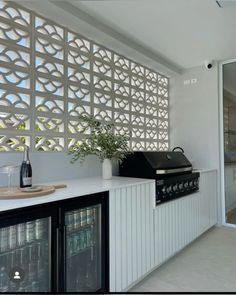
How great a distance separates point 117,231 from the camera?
5.95 ft

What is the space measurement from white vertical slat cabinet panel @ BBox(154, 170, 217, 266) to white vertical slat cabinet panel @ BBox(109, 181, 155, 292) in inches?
5.9

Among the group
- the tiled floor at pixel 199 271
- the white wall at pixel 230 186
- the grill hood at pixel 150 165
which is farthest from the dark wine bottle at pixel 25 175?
the white wall at pixel 230 186

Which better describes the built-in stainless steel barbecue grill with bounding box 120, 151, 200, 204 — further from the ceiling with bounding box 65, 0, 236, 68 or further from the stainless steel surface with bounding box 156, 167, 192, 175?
the ceiling with bounding box 65, 0, 236, 68

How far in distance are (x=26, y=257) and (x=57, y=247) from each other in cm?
20

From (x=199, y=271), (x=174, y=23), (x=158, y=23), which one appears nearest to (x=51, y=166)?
(x=199, y=271)

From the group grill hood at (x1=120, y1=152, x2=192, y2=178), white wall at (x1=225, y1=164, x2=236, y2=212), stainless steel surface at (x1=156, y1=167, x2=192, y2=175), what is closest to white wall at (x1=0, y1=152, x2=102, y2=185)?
grill hood at (x1=120, y1=152, x2=192, y2=178)

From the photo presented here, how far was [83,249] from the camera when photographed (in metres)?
1.73

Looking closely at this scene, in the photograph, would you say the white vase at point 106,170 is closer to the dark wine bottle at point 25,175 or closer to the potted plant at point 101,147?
the potted plant at point 101,147

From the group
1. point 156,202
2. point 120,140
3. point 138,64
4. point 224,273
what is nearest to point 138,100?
point 138,64

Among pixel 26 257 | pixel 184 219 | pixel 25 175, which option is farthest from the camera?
pixel 184 219

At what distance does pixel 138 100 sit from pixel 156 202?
1.60 meters

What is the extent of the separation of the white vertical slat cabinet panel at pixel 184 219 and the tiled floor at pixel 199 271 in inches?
4.4

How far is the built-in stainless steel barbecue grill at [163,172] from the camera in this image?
2346 millimetres

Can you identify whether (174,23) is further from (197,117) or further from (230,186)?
(230,186)
